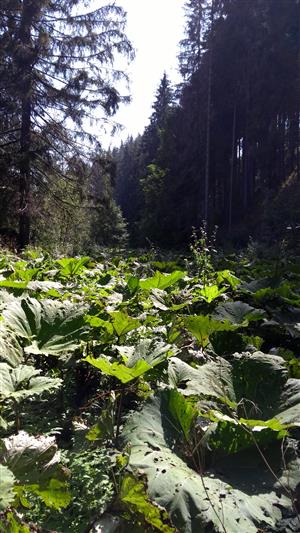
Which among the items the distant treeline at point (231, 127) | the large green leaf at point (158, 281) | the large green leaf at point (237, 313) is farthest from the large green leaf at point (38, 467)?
the distant treeline at point (231, 127)

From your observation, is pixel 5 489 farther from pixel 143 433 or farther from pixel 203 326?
pixel 203 326

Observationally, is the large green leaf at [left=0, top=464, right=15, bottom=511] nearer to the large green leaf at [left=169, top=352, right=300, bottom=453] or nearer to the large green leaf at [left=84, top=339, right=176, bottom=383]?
the large green leaf at [left=84, top=339, right=176, bottom=383]

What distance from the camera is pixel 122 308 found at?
278 cm

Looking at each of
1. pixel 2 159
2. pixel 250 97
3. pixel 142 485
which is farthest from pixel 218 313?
pixel 250 97

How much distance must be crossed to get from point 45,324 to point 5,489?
1.02 meters

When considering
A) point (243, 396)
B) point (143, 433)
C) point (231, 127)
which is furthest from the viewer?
point (231, 127)

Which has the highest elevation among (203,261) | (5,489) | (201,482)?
(203,261)

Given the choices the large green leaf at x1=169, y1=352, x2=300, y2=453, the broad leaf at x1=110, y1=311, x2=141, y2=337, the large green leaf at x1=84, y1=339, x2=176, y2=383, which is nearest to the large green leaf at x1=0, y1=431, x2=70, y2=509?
the large green leaf at x1=84, y1=339, x2=176, y2=383

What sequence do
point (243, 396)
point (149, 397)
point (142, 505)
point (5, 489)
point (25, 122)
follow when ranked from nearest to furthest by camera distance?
point (5, 489) → point (142, 505) → point (149, 397) → point (243, 396) → point (25, 122)

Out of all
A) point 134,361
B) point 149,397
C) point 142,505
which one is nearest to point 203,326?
point 134,361

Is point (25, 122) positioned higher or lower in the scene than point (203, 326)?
higher

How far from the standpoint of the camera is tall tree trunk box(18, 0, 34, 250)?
12555 millimetres

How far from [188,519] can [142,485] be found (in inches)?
5.2

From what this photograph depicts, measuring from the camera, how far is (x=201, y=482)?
1158mm
